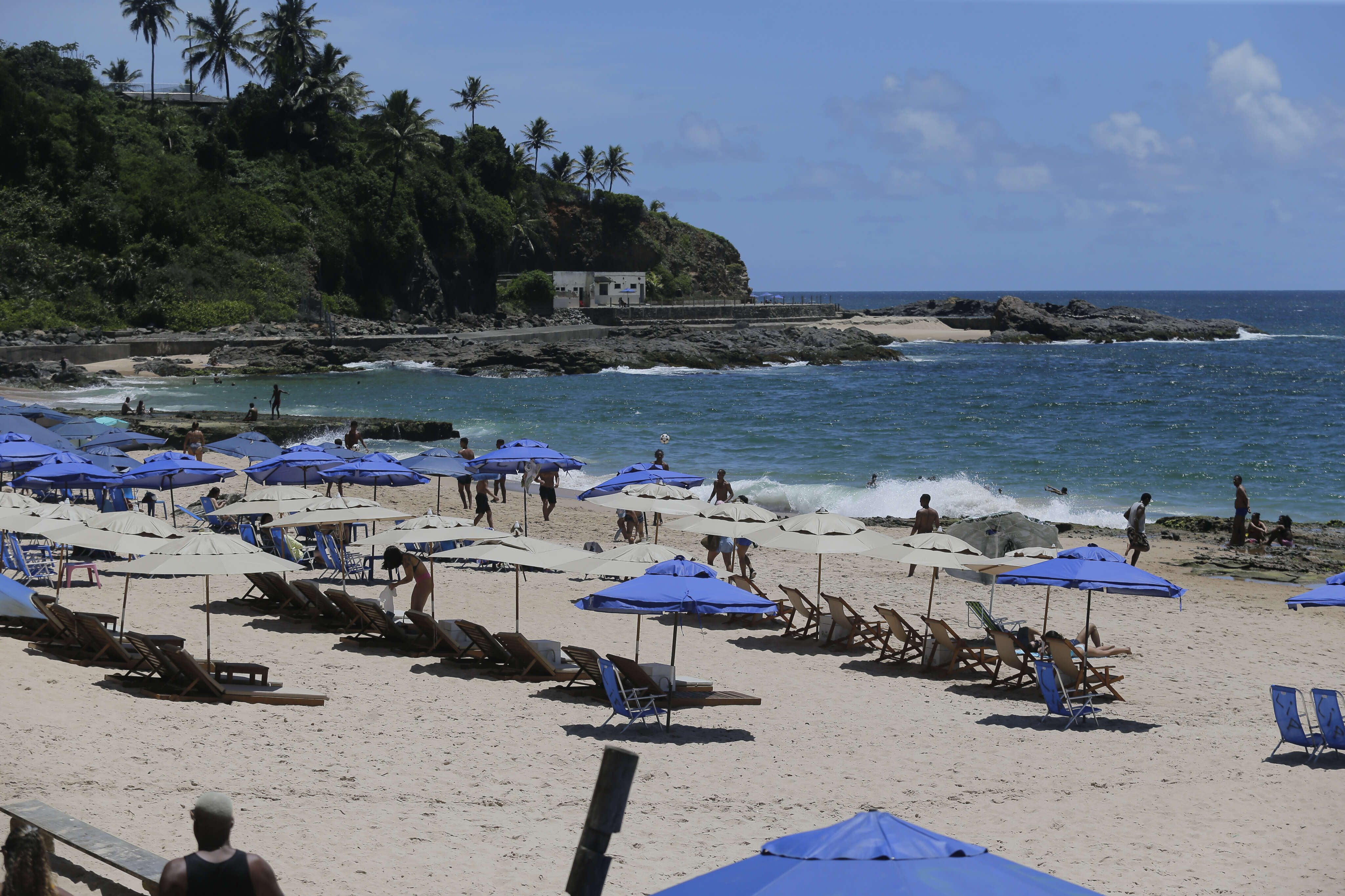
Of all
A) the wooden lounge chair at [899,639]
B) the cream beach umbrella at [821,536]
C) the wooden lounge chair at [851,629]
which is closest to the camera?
the wooden lounge chair at [899,639]

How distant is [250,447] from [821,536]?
Result: 12612 mm

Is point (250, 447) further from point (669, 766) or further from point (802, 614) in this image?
point (669, 766)

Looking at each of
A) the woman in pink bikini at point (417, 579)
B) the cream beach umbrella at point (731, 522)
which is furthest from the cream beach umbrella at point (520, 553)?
the cream beach umbrella at point (731, 522)

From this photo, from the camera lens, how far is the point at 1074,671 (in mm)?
11172

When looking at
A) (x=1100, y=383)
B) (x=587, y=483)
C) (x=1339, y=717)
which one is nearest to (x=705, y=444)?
(x=587, y=483)

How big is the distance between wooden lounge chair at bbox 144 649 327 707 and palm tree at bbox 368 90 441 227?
2830 inches

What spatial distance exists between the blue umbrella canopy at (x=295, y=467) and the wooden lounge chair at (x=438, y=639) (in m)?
6.76

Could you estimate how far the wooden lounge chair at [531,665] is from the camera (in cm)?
1138

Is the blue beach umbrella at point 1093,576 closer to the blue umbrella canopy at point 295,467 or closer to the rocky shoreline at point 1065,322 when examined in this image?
the blue umbrella canopy at point 295,467

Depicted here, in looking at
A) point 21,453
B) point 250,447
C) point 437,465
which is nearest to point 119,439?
point 250,447

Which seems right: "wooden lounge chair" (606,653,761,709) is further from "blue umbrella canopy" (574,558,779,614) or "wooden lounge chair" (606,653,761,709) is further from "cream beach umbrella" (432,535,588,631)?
"cream beach umbrella" (432,535,588,631)

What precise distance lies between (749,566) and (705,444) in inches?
893

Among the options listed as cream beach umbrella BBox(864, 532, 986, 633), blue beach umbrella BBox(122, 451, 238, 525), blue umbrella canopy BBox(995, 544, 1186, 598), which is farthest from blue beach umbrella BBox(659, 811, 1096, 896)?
blue beach umbrella BBox(122, 451, 238, 525)

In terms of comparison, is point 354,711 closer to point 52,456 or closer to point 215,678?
point 215,678
